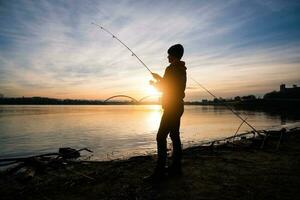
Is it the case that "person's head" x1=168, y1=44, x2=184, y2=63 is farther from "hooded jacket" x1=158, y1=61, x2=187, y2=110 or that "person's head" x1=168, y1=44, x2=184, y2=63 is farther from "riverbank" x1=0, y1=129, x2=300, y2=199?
"riverbank" x1=0, y1=129, x2=300, y2=199

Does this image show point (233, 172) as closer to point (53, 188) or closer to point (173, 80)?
point (173, 80)

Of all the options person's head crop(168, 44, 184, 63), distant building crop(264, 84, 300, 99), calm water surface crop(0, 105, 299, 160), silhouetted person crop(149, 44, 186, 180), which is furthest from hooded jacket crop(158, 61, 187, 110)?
distant building crop(264, 84, 300, 99)

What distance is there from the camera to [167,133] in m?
6.00

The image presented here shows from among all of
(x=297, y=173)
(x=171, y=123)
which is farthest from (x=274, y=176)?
(x=171, y=123)

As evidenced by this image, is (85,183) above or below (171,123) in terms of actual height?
below

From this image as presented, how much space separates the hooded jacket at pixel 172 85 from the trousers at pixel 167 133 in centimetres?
14

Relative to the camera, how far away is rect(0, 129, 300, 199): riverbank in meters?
4.93

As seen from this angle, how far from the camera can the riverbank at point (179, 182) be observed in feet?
16.2

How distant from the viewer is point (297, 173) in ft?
20.7

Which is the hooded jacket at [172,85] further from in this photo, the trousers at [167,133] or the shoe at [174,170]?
the shoe at [174,170]

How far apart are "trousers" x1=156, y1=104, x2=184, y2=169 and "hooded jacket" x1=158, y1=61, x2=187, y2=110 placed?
0.45 feet

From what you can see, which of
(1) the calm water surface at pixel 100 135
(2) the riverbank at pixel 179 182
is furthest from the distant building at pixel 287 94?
(2) the riverbank at pixel 179 182

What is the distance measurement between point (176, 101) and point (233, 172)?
245cm

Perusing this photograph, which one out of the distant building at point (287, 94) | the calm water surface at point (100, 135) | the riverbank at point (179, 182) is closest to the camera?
the riverbank at point (179, 182)
